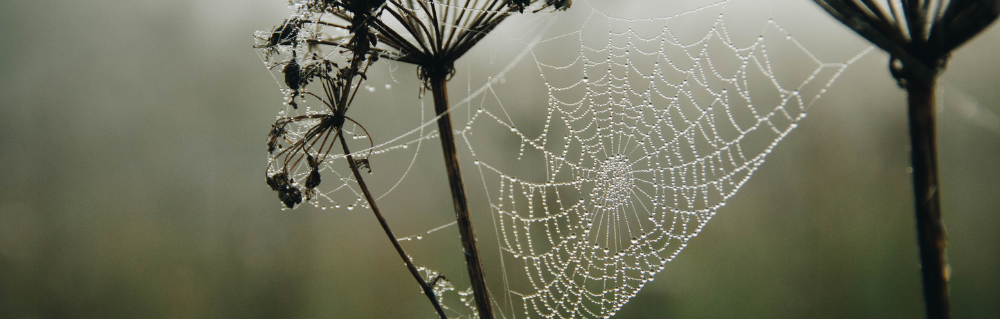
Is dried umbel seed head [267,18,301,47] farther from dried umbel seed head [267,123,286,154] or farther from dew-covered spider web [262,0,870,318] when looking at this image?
dew-covered spider web [262,0,870,318]

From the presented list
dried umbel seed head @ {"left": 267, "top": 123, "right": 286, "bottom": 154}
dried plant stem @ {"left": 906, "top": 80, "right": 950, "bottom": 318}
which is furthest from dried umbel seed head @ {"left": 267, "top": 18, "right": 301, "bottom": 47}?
dried plant stem @ {"left": 906, "top": 80, "right": 950, "bottom": 318}

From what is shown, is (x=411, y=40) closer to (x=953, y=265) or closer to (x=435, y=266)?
(x=435, y=266)

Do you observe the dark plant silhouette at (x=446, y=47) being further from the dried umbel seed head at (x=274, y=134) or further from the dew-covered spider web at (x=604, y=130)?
the dew-covered spider web at (x=604, y=130)

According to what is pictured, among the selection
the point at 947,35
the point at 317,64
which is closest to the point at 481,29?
the point at 317,64

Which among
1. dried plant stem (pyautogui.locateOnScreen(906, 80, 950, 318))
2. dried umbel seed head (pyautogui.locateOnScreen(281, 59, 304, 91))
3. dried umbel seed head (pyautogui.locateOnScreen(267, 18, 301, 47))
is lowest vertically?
dried plant stem (pyautogui.locateOnScreen(906, 80, 950, 318))

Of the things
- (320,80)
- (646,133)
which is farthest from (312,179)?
(646,133)

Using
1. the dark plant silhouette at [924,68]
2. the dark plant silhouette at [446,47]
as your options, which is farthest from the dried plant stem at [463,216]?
the dark plant silhouette at [924,68]

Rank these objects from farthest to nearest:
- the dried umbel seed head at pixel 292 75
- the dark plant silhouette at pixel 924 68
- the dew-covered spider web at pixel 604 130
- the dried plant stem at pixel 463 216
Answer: the dew-covered spider web at pixel 604 130 → the dried plant stem at pixel 463 216 → the dried umbel seed head at pixel 292 75 → the dark plant silhouette at pixel 924 68

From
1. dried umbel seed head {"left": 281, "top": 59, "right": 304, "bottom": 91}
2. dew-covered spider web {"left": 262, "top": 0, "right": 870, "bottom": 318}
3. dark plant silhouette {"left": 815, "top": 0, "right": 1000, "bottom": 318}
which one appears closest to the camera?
dark plant silhouette {"left": 815, "top": 0, "right": 1000, "bottom": 318}
